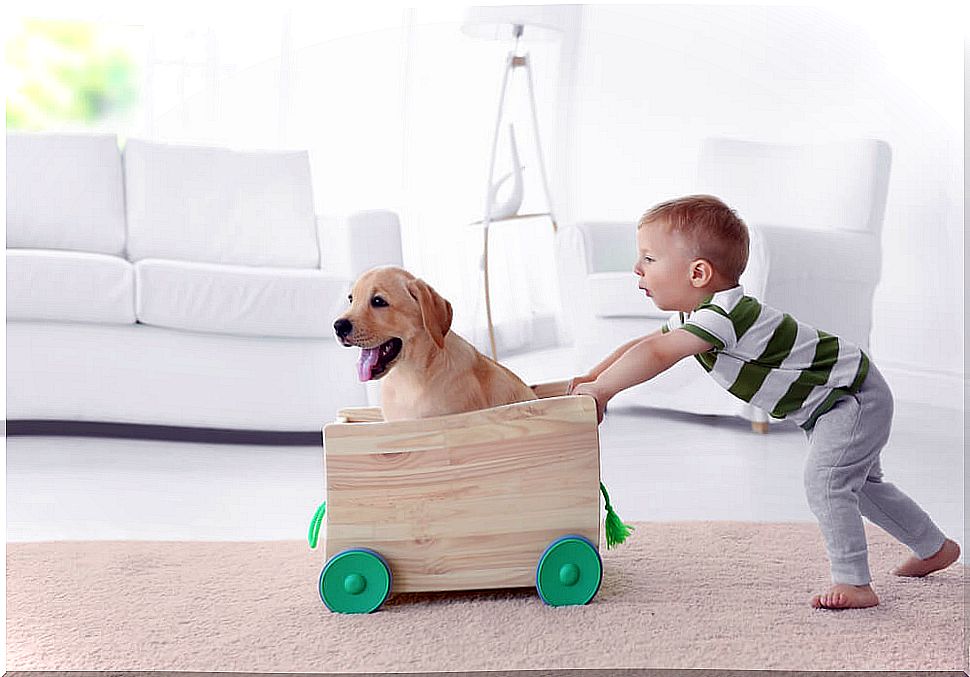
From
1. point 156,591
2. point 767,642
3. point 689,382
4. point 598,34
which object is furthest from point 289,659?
point 598,34

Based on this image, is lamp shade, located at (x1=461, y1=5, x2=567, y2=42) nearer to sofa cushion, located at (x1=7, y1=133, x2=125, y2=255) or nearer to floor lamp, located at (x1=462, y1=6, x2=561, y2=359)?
floor lamp, located at (x1=462, y1=6, x2=561, y2=359)

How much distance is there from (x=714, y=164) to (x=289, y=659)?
2.11 metres

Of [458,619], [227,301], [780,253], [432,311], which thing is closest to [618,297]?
[780,253]

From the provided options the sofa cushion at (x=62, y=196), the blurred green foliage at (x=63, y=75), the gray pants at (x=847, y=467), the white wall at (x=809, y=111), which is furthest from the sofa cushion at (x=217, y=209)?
the gray pants at (x=847, y=467)

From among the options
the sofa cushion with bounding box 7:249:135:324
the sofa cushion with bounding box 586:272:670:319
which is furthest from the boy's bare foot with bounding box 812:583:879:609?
the sofa cushion with bounding box 7:249:135:324

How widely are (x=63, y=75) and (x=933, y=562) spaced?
3803mm

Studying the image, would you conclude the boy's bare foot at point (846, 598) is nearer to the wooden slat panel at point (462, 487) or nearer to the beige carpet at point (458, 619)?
the beige carpet at point (458, 619)

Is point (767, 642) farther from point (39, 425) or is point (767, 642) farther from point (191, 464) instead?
point (39, 425)

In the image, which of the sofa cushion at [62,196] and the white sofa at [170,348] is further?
the sofa cushion at [62,196]

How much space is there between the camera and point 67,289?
7.28ft

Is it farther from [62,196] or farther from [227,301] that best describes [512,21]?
[62,196]

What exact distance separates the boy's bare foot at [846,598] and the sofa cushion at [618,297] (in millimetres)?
1335

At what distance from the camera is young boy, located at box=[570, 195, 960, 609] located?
4.09 feet

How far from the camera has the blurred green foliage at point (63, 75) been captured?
3459 millimetres
